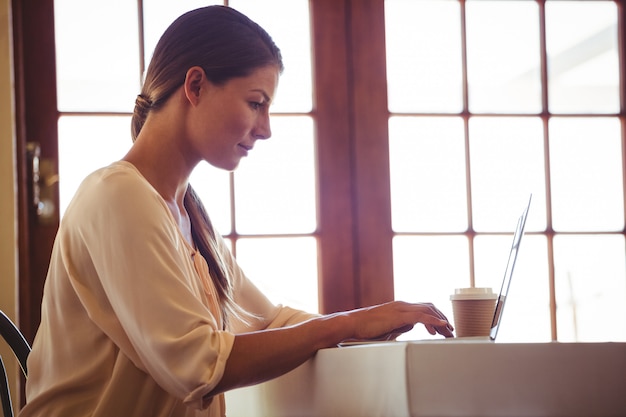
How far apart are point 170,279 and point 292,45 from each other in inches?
52.4

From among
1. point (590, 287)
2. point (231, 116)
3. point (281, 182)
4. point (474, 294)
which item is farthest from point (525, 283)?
point (231, 116)

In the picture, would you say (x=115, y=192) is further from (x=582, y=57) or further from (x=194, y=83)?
(x=582, y=57)

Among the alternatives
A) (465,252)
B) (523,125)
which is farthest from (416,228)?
(523,125)

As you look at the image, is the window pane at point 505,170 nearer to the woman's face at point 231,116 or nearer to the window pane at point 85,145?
the window pane at point 85,145

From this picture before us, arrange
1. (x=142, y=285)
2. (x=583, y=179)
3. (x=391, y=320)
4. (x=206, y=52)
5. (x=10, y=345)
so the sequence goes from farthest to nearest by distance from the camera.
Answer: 1. (x=583, y=179)
2. (x=10, y=345)
3. (x=206, y=52)
4. (x=391, y=320)
5. (x=142, y=285)

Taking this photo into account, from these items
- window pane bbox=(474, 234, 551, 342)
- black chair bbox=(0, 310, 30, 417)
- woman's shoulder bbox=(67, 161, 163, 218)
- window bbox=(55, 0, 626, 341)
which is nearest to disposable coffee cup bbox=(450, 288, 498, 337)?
woman's shoulder bbox=(67, 161, 163, 218)

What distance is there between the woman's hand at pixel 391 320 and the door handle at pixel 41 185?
1.16 m

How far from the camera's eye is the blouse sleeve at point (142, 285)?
98cm

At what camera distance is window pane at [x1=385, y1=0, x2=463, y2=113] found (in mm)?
2268

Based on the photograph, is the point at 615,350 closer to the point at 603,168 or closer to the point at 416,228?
the point at 416,228

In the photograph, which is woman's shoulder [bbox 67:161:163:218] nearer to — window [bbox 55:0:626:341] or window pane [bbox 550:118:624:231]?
window [bbox 55:0:626:341]

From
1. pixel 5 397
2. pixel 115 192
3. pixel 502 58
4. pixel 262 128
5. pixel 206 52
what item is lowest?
pixel 5 397

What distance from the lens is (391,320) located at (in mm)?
1114

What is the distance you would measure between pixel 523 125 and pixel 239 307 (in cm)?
120
